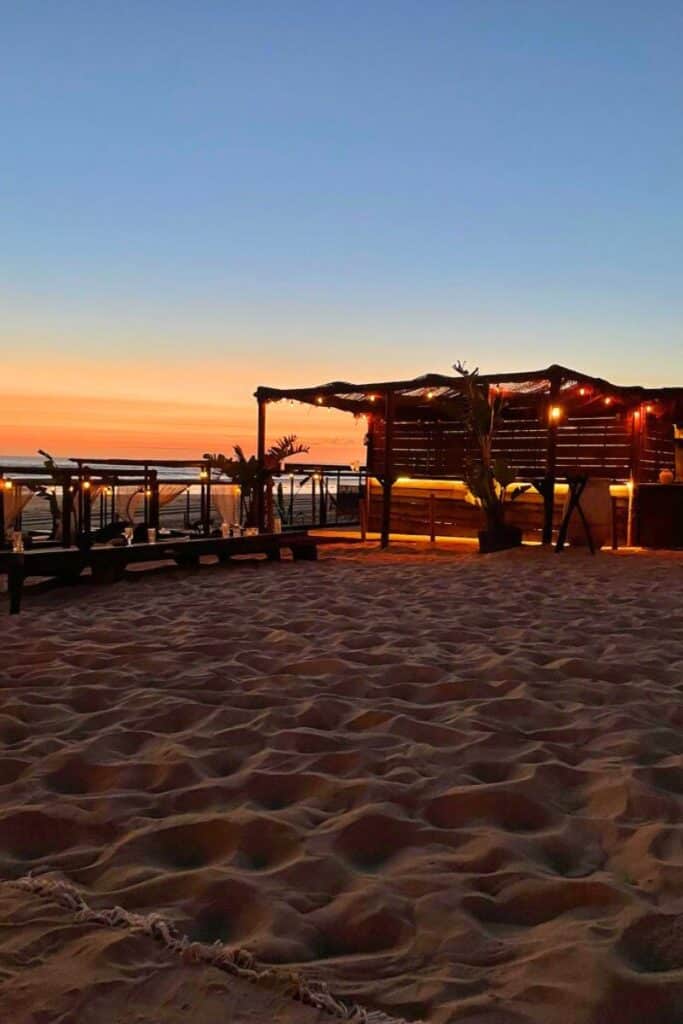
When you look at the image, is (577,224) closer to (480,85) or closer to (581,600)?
(480,85)

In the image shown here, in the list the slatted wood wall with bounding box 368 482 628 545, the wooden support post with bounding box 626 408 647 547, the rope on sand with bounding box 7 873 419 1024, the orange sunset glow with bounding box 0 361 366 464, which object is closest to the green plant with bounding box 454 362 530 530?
the slatted wood wall with bounding box 368 482 628 545

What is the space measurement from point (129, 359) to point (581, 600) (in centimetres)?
2725

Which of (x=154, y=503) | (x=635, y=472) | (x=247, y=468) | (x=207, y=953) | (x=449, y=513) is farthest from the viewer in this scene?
(x=449, y=513)

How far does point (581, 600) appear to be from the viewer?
602cm

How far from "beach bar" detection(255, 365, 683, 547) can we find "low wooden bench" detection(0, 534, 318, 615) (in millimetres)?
3001

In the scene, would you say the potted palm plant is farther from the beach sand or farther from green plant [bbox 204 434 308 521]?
the beach sand

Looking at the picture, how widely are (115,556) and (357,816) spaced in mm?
5369

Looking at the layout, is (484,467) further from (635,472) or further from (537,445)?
(537,445)

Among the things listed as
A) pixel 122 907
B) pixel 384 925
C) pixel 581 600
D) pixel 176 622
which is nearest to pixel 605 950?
pixel 384 925

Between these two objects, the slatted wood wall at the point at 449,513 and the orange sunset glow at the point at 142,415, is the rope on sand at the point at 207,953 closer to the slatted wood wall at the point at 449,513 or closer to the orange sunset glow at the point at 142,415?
the slatted wood wall at the point at 449,513

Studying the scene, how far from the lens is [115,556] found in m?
6.95

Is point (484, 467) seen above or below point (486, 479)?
above

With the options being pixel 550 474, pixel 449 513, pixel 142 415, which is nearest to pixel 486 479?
pixel 550 474

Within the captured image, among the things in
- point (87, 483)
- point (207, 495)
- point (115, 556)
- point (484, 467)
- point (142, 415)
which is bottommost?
point (115, 556)
